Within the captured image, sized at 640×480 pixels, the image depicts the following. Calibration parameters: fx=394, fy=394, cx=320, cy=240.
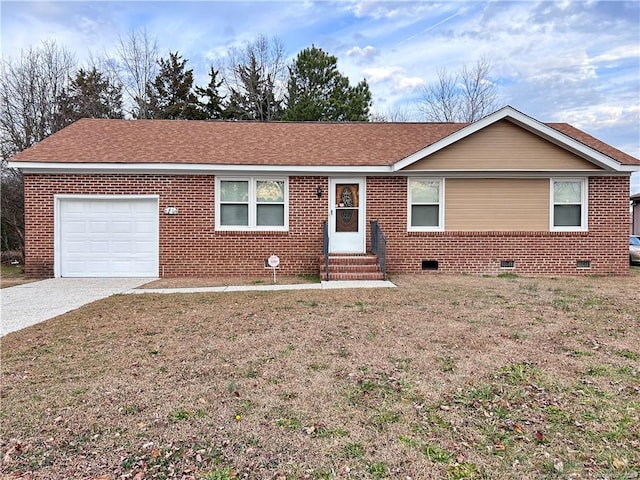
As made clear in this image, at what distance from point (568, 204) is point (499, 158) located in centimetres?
243

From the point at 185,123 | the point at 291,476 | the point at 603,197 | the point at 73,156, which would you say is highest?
the point at 185,123

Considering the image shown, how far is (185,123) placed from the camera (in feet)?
43.7

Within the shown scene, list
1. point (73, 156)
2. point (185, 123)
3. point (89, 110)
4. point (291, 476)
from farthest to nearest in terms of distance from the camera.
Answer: point (89, 110) → point (185, 123) → point (73, 156) → point (291, 476)

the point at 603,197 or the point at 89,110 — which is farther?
the point at 89,110

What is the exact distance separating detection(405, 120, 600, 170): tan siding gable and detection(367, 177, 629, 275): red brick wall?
902mm

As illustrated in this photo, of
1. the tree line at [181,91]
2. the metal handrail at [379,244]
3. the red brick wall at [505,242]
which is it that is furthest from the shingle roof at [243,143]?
the tree line at [181,91]

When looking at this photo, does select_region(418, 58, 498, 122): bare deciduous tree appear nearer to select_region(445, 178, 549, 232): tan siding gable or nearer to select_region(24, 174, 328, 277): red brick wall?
select_region(445, 178, 549, 232): tan siding gable

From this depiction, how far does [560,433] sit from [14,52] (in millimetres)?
24493

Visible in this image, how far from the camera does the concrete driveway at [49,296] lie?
6.11 metres

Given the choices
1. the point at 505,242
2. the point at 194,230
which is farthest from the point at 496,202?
the point at 194,230

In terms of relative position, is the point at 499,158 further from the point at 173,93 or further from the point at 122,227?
the point at 173,93

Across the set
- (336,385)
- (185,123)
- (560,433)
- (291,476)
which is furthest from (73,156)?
(560,433)

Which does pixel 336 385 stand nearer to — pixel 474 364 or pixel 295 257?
pixel 474 364

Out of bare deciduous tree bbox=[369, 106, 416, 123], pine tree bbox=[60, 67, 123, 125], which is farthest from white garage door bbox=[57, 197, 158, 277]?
bare deciduous tree bbox=[369, 106, 416, 123]
